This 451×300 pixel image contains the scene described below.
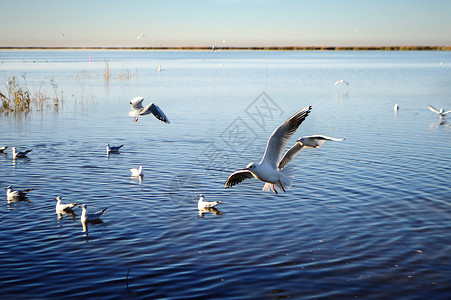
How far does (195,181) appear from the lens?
1800 centimetres

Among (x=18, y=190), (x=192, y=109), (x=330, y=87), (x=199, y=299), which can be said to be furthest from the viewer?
(x=330, y=87)

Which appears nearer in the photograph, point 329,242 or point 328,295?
point 328,295

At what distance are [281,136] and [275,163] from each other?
1.05 m

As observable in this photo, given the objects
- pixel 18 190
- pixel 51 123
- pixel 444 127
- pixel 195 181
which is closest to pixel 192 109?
pixel 51 123

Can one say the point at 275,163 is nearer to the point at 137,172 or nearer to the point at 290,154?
the point at 290,154

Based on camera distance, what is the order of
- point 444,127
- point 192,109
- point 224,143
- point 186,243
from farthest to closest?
point 192,109, point 444,127, point 224,143, point 186,243

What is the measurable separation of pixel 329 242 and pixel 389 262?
5.21ft

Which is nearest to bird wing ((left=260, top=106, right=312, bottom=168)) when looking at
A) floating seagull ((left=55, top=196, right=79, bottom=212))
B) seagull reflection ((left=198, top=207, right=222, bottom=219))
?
seagull reflection ((left=198, top=207, right=222, bottom=219))

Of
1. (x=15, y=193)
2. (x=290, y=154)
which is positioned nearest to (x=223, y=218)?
(x=290, y=154)

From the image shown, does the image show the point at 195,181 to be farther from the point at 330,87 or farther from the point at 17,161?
the point at 330,87

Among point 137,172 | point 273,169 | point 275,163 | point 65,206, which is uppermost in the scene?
point 275,163

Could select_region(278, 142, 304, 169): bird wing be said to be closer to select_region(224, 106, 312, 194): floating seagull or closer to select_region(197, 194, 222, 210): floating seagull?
select_region(224, 106, 312, 194): floating seagull

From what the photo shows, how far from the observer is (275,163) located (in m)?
12.9

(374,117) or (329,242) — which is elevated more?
(374,117)
